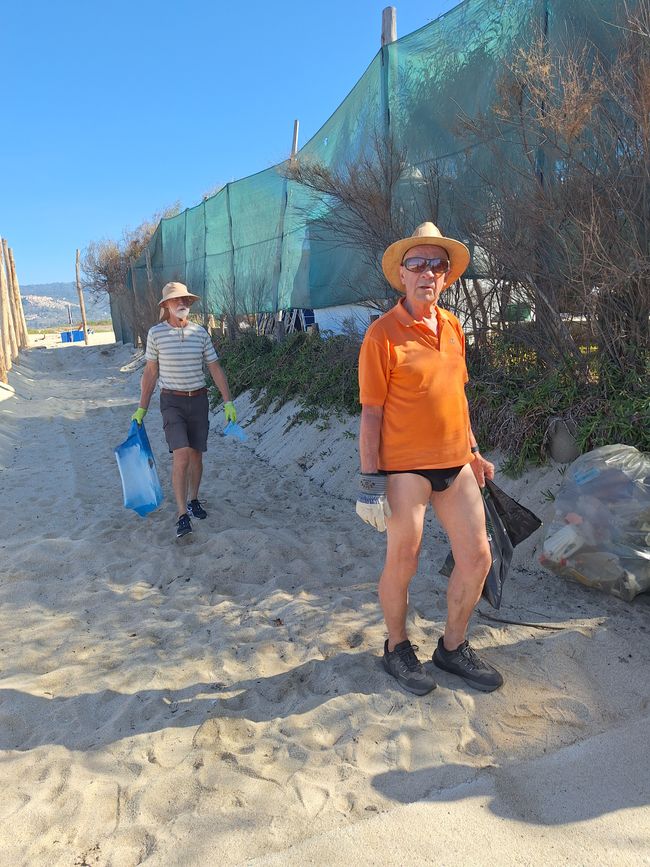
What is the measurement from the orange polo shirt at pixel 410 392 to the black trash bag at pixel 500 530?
0.48m

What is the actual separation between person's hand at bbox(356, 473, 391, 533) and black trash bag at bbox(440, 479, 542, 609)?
1.94 ft

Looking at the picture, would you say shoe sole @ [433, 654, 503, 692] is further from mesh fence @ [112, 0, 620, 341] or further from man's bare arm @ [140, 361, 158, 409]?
mesh fence @ [112, 0, 620, 341]

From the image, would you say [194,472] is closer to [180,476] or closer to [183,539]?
[180,476]

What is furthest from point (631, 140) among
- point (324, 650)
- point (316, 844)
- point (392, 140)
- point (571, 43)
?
point (316, 844)

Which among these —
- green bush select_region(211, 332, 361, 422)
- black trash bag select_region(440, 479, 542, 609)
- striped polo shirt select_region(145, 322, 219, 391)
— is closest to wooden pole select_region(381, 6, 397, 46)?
green bush select_region(211, 332, 361, 422)

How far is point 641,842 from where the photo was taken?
1.92 metres

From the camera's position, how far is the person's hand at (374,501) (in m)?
2.41

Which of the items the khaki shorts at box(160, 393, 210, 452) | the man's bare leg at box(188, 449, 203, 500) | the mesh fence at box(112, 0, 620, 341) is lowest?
the man's bare leg at box(188, 449, 203, 500)

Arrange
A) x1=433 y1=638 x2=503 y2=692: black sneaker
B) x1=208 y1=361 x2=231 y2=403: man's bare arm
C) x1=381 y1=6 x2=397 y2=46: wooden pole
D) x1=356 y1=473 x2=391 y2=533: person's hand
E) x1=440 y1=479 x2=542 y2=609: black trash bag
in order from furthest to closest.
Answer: x1=381 y1=6 x2=397 y2=46: wooden pole, x1=208 y1=361 x2=231 y2=403: man's bare arm, x1=440 y1=479 x2=542 y2=609: black trash bag, x1=433 y1=638 x2=503 y2=692: black sneaker, x1=356 y1=473 x2=391 y2=533: person's hand

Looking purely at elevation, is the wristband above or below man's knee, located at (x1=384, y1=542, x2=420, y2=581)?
above

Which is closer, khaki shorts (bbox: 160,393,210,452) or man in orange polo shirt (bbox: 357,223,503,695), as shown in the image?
man in orange polo shirt (bbox: 357,223,503,695)

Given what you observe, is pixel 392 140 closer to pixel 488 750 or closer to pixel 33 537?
pixel 33 537

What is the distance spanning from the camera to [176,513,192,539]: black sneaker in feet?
15.0

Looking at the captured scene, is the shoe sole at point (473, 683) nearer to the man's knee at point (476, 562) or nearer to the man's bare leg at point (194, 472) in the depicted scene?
the man's knee at point (476, 562)
